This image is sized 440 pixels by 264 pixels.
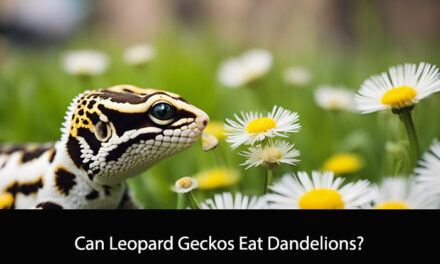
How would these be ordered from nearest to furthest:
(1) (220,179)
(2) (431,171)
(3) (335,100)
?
(2) (431,171) < (1) (220,179) < (3) (335,100)

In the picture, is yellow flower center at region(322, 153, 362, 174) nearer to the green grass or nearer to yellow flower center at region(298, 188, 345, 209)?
the green grass

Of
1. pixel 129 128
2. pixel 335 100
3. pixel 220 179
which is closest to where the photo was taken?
pixel 129 128

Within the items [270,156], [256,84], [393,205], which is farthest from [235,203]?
[256,84]

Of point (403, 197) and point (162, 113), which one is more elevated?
point (162, 113)

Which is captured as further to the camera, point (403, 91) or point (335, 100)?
point (335, 100)

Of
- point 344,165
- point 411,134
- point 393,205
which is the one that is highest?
point 344,165

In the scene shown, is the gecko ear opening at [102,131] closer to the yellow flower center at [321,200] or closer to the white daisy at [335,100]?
the yellow flower center at [321,200]

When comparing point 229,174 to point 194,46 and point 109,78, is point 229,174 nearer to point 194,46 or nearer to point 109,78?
point 109,78

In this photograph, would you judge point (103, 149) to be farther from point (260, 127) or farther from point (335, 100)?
point (335, 100)
